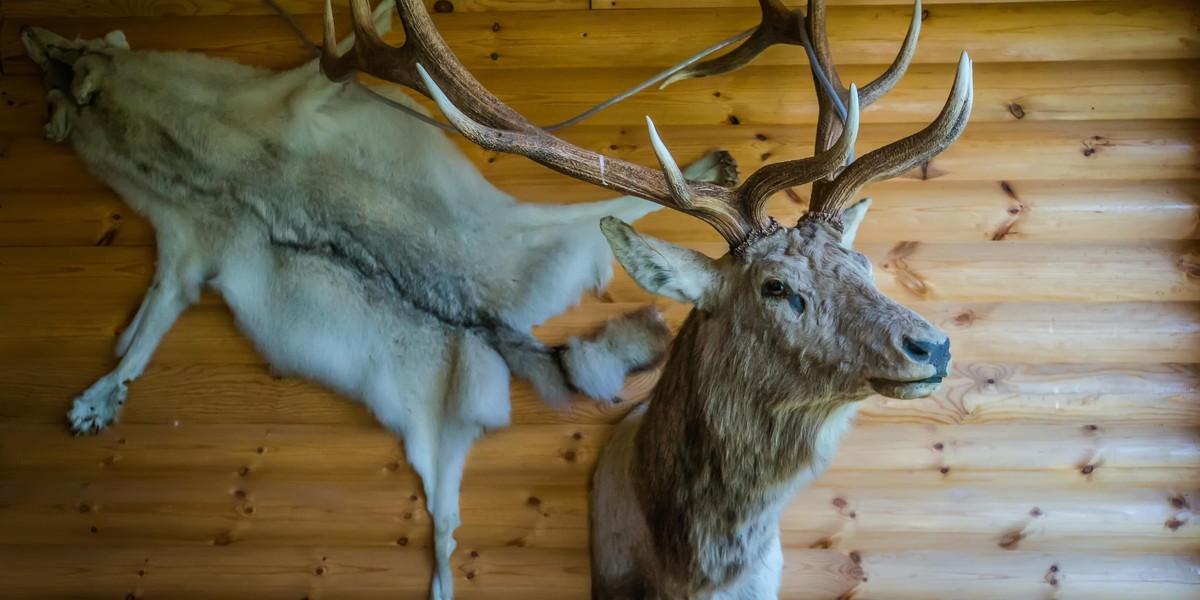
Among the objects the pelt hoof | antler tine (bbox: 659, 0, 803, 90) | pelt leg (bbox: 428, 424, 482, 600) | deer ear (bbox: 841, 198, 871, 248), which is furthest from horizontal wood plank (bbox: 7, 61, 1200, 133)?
the pelt hoof

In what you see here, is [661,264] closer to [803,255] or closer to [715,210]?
[715,210]

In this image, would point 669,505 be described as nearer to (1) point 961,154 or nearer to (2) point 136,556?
(1) point 961,154

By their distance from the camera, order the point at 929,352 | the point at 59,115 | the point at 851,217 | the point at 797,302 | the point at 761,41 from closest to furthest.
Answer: the point at 929,352 → the point at 797,302 → the point at 851,217 → the point at 761,41 → the point at 59,115

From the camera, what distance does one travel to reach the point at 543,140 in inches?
69.5

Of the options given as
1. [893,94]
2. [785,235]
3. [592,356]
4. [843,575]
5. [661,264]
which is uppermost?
[893,94]

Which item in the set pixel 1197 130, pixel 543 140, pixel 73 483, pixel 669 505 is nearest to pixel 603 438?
pixel 669 505

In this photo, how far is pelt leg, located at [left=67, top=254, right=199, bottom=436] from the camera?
2.45 metres

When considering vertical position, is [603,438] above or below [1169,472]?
below

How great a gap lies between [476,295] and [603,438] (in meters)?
0.59

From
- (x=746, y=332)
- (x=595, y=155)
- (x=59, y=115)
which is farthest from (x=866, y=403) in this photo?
(x=59, y=115)

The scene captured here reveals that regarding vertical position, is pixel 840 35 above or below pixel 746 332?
above

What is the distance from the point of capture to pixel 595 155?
178 centimetres

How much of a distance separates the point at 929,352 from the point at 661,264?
60 cm

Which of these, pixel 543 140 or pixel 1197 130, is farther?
pixel 1197 130
